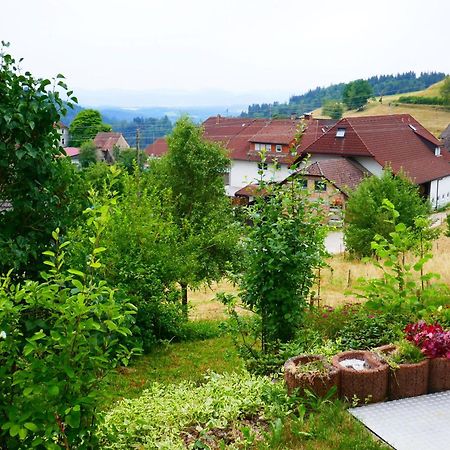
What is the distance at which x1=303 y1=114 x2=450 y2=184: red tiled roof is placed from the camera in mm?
41688

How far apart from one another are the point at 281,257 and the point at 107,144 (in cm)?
6214

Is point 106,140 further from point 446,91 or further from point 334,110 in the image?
point 446,91

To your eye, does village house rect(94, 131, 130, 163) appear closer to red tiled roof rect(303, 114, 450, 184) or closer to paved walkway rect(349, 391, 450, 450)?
red tiled roof rect(303, 114, 450, 184)

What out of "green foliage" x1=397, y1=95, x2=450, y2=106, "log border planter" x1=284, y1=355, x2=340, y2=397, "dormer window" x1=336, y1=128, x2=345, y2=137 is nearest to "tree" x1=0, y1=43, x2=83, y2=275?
"log border planter" x1=284, y1=355, x2=340, y2=397

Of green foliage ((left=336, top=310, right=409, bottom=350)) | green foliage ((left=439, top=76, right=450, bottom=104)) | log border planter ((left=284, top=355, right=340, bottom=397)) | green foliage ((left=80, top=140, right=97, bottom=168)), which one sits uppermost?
green foliage ((left=439, top=76, right=450, bottom=104))

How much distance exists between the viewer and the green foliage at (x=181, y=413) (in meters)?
4.38

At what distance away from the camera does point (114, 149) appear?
60469mm

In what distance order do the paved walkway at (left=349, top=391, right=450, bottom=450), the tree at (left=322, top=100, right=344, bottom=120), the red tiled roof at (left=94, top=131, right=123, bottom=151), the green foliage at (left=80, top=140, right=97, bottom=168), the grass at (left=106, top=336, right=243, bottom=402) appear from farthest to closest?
the tree at (left=322, top=100, right=344, bottom=120) → the red tiled roof at (left=94, top=131, right=123, bottom=151) → the green foliage at (left=80, top=140, right=97, bottom=168) → the grass at (left=106, top=336, right=243, bottom=402) → the paved walkway at (left=349, top=391, right=450, bottom=450)

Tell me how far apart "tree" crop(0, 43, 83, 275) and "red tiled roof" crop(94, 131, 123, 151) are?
201 ft

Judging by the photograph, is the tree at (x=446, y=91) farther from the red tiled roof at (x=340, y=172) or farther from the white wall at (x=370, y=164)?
the red tiled roof at (x=340, y=172)

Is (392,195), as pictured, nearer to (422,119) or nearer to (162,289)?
(162,289)

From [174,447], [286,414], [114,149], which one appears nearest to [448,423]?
[286,414]

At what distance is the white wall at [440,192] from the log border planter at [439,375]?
38.8 meters

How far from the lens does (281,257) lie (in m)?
6.59
